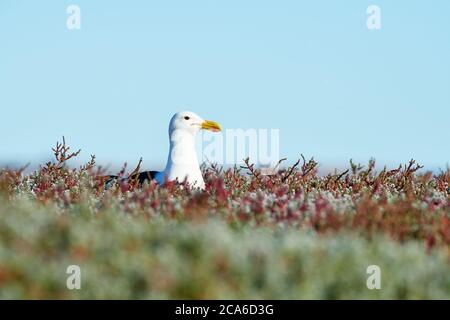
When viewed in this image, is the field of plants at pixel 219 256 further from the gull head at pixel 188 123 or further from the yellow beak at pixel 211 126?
the yellow beak at pixel 211 126

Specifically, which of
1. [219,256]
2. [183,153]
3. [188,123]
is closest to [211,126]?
[188,123]

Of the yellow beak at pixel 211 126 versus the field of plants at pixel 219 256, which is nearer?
Result: the field of plants at pixel 219 256

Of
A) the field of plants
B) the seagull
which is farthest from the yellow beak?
the field of plants

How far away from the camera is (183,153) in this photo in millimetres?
13570

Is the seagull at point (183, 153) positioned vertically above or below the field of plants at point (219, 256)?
above

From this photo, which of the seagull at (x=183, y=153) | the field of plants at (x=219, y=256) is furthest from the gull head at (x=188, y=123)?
the field of plants at (x=219, y=256)

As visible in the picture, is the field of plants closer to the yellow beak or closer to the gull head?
the gull head

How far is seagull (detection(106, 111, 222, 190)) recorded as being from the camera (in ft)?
42.8

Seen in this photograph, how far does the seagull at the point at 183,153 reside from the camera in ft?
42.8
